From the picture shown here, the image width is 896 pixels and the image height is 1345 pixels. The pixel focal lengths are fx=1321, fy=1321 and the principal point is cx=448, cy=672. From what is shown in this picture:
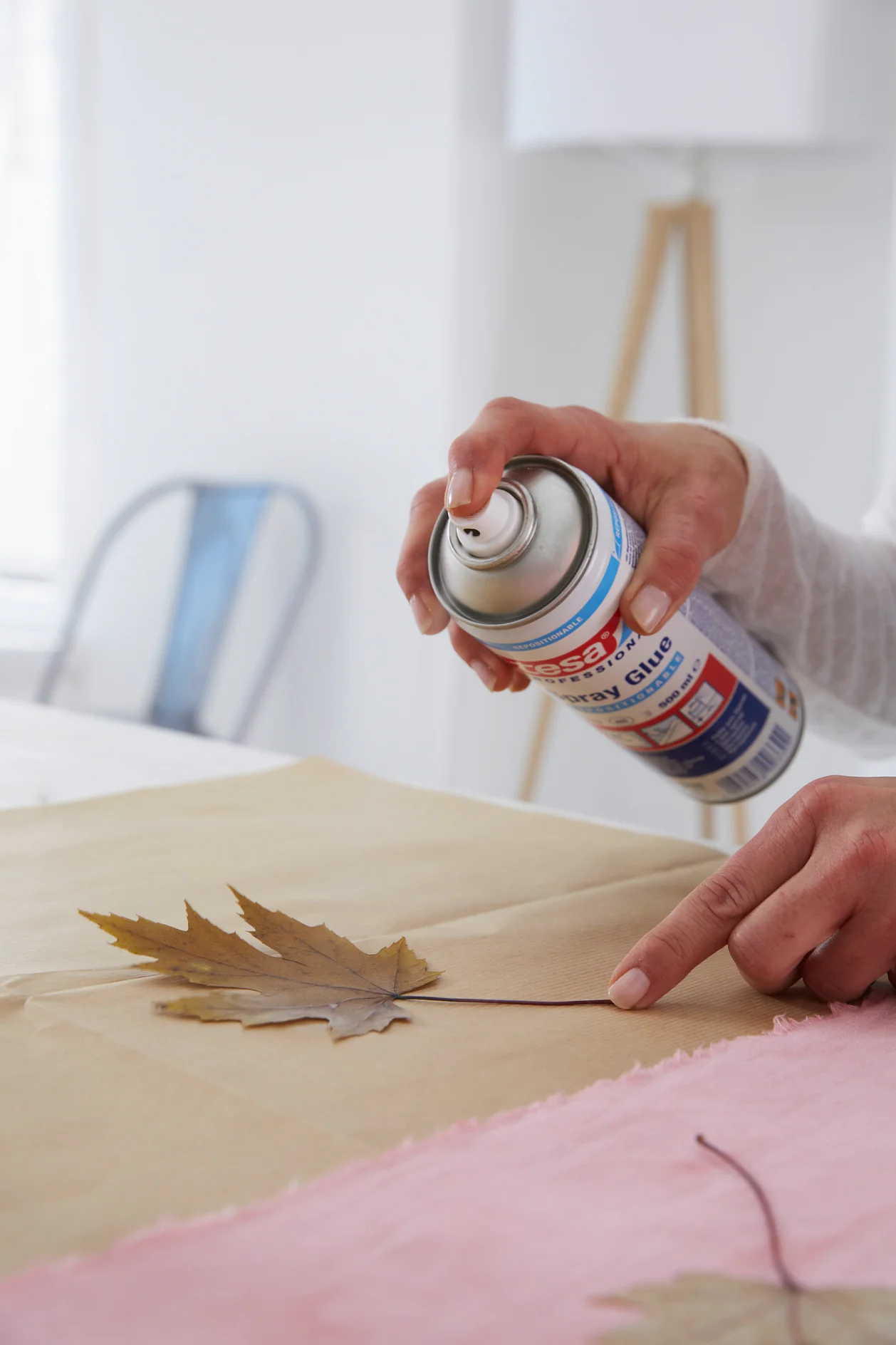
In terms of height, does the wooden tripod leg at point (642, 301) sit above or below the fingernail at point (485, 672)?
above

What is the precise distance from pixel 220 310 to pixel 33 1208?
87.9 inches

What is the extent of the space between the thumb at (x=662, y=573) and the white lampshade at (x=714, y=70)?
111cm

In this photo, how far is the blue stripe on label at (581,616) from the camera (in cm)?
52

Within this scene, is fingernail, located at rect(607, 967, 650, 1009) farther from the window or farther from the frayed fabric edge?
the window

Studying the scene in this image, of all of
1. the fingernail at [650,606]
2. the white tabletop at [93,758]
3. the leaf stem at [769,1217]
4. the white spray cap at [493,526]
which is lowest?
the white tabletop at [93,758]

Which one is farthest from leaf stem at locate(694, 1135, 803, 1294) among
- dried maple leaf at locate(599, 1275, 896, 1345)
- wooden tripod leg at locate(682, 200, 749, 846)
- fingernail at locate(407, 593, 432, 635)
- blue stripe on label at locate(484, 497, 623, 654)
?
wooden tripod leg at locate(682, 200, 749, 846)

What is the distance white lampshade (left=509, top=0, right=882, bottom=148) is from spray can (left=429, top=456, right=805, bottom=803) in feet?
3.61

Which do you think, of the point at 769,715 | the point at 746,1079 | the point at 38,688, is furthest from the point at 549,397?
the point at 746,1079

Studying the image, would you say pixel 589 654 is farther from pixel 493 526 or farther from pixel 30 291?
pixel 30 291

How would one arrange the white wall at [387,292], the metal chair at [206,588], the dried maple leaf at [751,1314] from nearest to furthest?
1. the dried maple leaf at [751,1314]
2. the white wall at [387,292]
3. the metal chair at [206,588]

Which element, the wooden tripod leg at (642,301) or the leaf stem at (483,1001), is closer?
the leaf stem at (483,1001)

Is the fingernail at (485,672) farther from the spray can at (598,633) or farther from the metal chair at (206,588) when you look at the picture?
the metal chair at (206,588)

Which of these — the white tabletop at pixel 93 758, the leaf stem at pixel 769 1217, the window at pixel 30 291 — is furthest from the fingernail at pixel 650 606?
the window at pixel 30 291

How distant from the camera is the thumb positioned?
530mm
